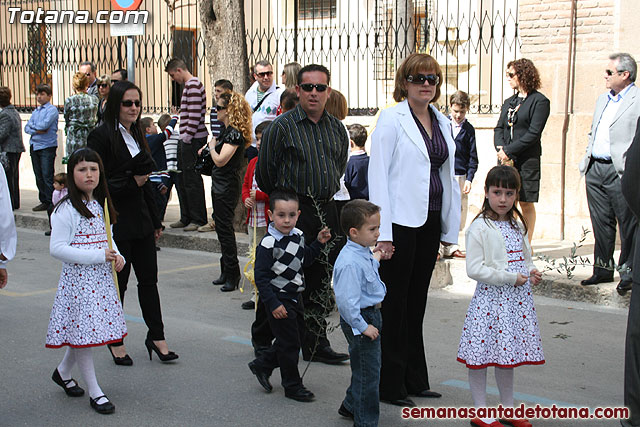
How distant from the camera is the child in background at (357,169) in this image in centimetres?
758

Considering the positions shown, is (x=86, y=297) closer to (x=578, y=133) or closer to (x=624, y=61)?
(x=624, y=61)

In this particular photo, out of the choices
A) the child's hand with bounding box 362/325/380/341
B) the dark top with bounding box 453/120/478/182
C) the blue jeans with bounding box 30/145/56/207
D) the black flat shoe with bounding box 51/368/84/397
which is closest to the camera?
the child's hand with bounding box 362/325/380/341

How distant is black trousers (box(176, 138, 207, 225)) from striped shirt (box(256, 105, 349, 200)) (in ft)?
18.0

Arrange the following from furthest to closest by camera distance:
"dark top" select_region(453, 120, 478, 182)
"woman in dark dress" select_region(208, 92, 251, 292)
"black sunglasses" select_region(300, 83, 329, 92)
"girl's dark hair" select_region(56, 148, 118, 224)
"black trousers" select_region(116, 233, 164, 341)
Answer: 1. "dark top" select_region(453, 120, 478, 182)
2. "woman in dark dress" select_region(208, 92, 251, 292)
3. "black trousers" select_region(116, 233, 164, 341)
4. "black sunglasses" select_region(300, 83, 329, 92)
5. "girl's dark hair" select_region(56, 148, 118, 224)

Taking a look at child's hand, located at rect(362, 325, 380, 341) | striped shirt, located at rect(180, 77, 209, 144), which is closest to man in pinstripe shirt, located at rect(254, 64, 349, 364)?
child's hand, located at rect(362, 325, 380, 341)

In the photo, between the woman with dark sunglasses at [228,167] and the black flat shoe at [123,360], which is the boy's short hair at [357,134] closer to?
the woman with dark sunglasses at [228,167]

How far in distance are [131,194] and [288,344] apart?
1.62 m

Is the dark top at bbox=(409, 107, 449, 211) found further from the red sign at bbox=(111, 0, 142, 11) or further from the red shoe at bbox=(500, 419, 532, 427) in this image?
the red sign at bbox=(111, 0, 142, 11)

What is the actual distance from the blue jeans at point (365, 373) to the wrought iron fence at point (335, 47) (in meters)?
6.82

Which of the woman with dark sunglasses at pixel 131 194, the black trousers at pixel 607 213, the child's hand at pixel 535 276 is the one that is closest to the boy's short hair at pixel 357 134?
the black trousers at pixel 607 213

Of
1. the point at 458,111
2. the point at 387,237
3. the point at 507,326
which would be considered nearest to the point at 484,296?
the point at 507,326

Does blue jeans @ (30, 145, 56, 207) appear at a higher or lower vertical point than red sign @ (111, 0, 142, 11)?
lower

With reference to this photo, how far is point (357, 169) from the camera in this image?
25.0 feet

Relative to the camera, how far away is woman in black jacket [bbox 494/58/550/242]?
848 cm
